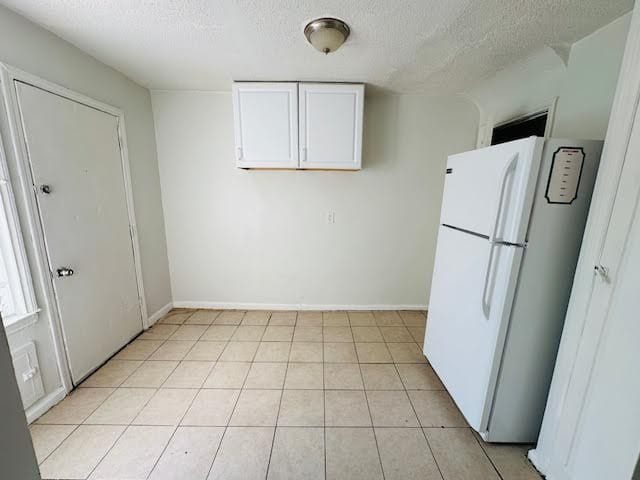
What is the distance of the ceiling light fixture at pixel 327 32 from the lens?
1459 millimetres

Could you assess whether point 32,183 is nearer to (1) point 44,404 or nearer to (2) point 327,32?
(1) point 44,404

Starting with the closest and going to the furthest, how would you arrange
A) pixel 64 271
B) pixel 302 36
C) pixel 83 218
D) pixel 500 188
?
1. pixel 500 188
2. pixel 302 36
3. pixel 64 271
4. pixel 83 218

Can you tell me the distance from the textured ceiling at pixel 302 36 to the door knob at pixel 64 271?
1.51 m

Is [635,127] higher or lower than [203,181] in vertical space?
higher

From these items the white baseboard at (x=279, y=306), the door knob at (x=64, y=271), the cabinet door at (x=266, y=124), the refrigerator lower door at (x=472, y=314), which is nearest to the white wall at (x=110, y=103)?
the door knob at (x=64, y=271)

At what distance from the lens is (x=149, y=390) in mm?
1842

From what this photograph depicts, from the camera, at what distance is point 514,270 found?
126 cm

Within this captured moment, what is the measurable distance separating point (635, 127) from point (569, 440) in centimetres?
136

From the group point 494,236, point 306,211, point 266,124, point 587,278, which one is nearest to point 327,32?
point 266,124

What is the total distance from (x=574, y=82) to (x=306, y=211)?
225cm

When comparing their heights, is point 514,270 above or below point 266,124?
below

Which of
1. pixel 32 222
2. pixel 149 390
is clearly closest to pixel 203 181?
pixel 32 222

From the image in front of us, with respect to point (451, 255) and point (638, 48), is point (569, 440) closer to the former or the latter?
point (451, 255)

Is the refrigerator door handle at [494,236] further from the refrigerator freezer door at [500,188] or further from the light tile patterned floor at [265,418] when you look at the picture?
the light tile patterned floor at [265,418]
